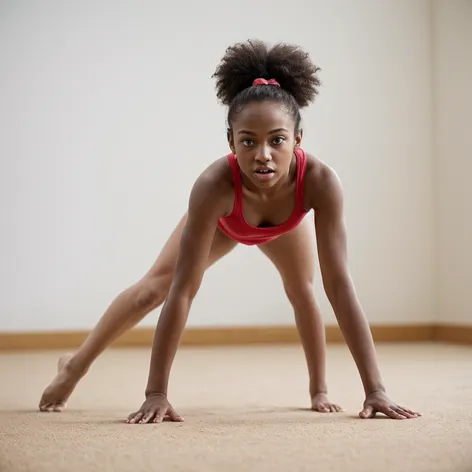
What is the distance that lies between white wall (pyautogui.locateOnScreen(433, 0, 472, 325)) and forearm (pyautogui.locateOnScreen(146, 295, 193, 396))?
8.63ft

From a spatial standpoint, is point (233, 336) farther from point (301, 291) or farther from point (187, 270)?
point (187, 270)

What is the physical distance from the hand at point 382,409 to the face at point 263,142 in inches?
20.8

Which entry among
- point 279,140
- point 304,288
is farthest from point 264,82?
point 304,288

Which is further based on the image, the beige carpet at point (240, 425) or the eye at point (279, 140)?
the eye at point (279, 140)

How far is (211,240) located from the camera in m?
2.01

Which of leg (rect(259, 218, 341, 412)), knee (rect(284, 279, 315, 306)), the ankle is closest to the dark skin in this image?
leg (rect(259, 218, 341, 412))

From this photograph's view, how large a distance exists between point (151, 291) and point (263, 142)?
52 centimetres

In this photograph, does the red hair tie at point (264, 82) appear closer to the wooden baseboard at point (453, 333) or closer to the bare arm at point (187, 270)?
the bare arm at point (187, 270)

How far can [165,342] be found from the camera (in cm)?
192

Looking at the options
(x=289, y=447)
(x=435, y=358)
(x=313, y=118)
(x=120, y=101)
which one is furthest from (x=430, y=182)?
(x=289, y=447)

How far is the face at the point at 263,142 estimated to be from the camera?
1.89 m

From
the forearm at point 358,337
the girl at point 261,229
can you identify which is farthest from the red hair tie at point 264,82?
the forearm at point 358,337

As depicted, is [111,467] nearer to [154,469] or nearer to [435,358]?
[154,469]

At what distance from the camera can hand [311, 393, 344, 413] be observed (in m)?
2.10
